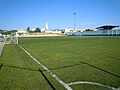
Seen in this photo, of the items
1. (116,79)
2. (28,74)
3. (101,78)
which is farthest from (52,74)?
(116,79)

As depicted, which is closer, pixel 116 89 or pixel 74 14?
pixel 116 89

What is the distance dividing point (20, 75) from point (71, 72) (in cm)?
214

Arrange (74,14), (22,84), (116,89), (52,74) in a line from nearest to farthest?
(116,89)
(22,84)
(52,74)
(74,14)

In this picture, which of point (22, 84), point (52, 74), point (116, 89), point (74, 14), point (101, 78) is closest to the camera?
point (116, 89)

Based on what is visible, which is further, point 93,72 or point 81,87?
point 93,72

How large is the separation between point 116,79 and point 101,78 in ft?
1.71

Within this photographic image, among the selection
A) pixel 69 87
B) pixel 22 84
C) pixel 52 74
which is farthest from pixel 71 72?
pixel 22 84

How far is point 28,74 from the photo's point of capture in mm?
6492

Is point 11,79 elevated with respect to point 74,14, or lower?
lower

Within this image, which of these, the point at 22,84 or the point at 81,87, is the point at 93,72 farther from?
the point at 22,84

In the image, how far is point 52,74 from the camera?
20.9 feet

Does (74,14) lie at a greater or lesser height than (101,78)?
greater

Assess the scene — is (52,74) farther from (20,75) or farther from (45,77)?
(20,75)

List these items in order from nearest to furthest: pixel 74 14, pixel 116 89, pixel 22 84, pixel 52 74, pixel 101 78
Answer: pixel 116 89 < pixel 22 84 < pixel 101 78 < pixel 52 74 < pixel 74 14
